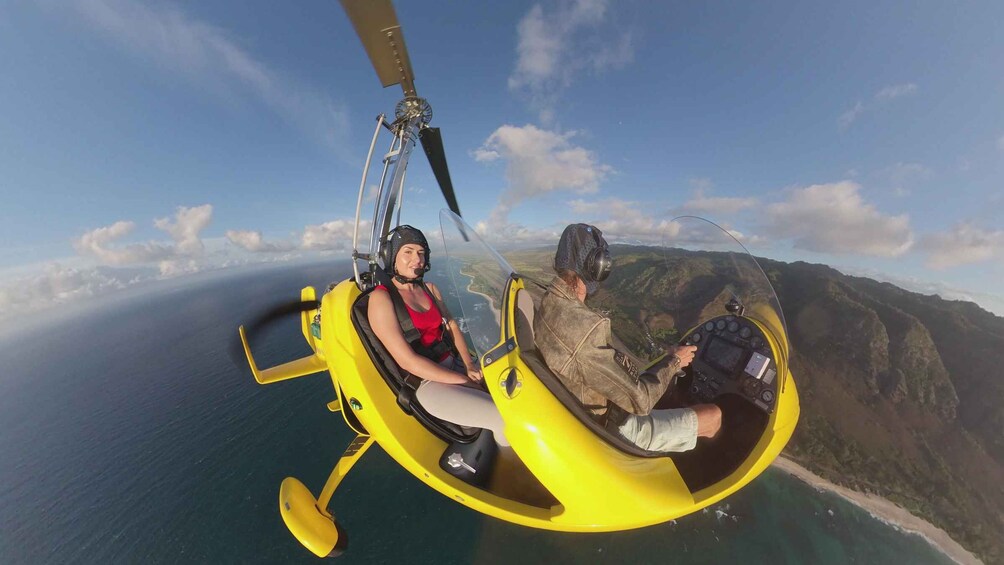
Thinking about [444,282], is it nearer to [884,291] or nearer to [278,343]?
[278,343]

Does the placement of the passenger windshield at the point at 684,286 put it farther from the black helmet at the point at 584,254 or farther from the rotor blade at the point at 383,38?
the rotor blade at the point at 383,38

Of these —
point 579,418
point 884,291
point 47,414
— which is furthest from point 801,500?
point 47,414

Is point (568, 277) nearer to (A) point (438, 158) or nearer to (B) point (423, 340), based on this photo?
(B) point (423, 340)

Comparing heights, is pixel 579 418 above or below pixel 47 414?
above

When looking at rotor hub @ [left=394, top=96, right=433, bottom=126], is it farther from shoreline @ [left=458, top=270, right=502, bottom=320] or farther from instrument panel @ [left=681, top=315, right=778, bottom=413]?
instrument panel @ [left=681, top=315, right=778, bottom=413]

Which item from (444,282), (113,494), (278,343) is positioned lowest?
(113,494)

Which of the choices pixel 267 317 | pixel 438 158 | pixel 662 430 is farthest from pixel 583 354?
pixel 267 317
